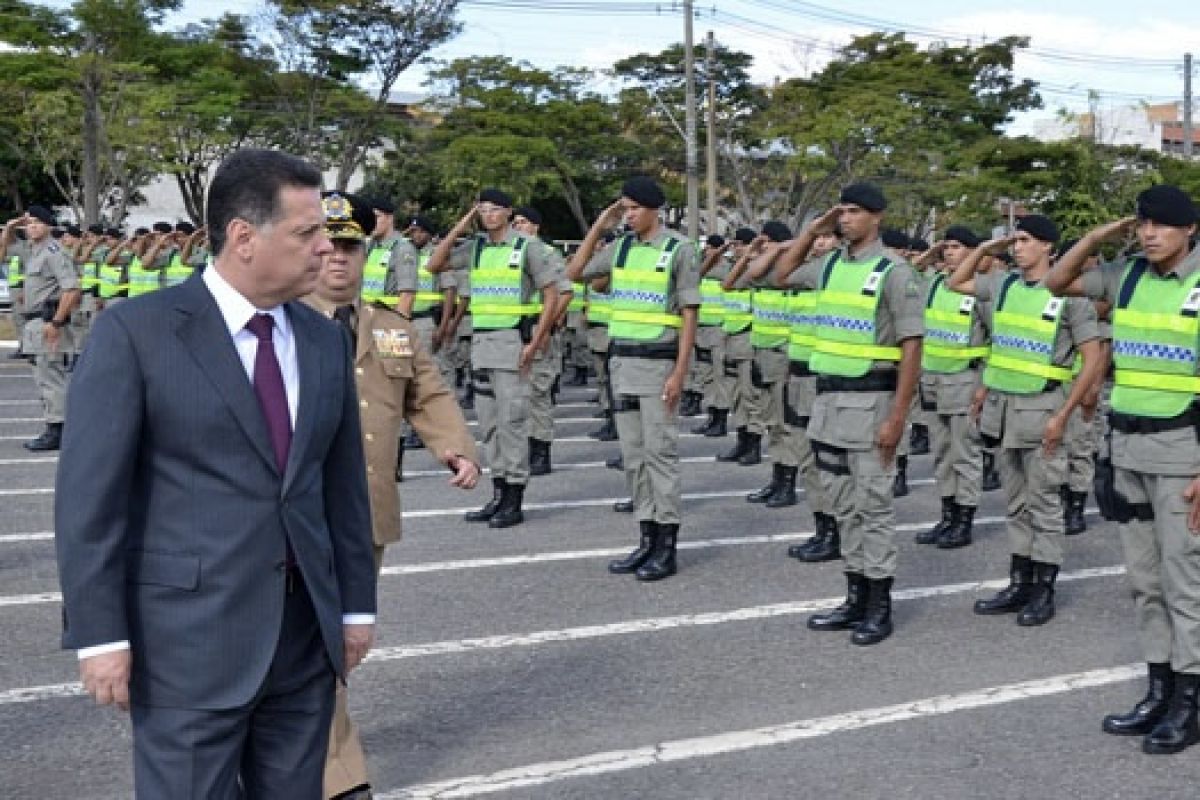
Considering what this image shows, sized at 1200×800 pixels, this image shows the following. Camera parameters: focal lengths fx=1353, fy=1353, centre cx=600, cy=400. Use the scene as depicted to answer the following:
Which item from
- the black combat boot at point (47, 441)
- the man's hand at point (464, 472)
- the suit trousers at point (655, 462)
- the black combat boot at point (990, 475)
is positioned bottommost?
the black combat boot at point (990, 475)

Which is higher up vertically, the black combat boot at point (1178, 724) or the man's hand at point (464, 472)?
the man's hand at point (464, 472)

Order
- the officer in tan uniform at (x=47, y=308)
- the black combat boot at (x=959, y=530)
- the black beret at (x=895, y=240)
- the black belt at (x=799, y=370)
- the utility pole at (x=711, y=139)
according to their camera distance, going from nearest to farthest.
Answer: the black combat boot at (x=959, y=530) < the black belt at (x=799, y=370) < the black beret at (x=895, y=240) < the officer in tan uniform at (x=47, y=308) < the utility pole at (x=711, y=139)

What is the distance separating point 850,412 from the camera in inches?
272

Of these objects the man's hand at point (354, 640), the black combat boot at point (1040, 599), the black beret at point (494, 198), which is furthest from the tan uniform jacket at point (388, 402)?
the black beret at point (494, 198)

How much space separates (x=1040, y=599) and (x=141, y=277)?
37.8ft

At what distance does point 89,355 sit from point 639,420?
5.51 meters

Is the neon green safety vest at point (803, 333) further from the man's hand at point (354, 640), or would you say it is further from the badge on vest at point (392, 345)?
the man's hand at point (354, 640)

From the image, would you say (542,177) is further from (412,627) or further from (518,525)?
(412,627)

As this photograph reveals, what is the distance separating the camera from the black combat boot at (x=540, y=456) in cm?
1174

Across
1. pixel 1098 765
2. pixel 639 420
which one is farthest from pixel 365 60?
pixel 1098 765

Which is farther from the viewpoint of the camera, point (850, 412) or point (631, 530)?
point (631, 530)

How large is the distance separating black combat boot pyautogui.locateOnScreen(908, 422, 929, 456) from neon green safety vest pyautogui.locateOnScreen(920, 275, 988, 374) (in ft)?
10.6

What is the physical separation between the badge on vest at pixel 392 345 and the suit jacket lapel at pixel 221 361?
5.55 ft

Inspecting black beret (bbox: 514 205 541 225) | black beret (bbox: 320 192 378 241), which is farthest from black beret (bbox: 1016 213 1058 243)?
black beret (bbox: 514 205 541 225)
